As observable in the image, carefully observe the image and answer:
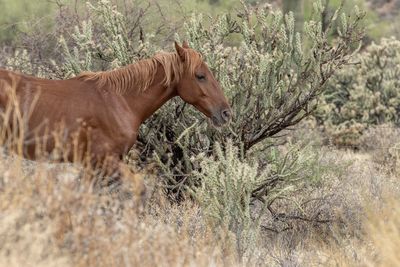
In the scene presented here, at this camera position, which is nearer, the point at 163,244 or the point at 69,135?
the point at 163,244

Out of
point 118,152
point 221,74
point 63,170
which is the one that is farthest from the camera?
point 221,74

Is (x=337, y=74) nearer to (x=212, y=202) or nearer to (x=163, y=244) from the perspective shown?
(x=212, y=202)

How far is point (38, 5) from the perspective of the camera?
15594mm

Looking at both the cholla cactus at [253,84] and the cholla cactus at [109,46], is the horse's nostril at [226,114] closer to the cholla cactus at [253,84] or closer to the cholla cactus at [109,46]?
the cholla cactus at [253,84]

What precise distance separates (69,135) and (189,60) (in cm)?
124

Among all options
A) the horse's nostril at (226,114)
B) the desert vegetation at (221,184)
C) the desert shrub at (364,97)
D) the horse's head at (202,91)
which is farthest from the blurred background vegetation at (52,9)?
the horse's nostril at (226,114)

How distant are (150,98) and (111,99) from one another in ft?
1.14

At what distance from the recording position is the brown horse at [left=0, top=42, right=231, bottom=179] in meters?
6.77

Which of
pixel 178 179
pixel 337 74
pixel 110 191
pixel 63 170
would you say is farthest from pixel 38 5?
pixel 63 170

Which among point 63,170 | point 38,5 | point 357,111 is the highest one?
point 38,5

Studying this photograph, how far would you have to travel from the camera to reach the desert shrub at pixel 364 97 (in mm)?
14734

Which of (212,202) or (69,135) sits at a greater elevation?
(69,135)

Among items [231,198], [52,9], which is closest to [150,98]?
[231,198]

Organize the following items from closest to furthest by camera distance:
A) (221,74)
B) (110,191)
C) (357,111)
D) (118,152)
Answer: (110,191)
(118,152)
(221,74)
(357,111)
